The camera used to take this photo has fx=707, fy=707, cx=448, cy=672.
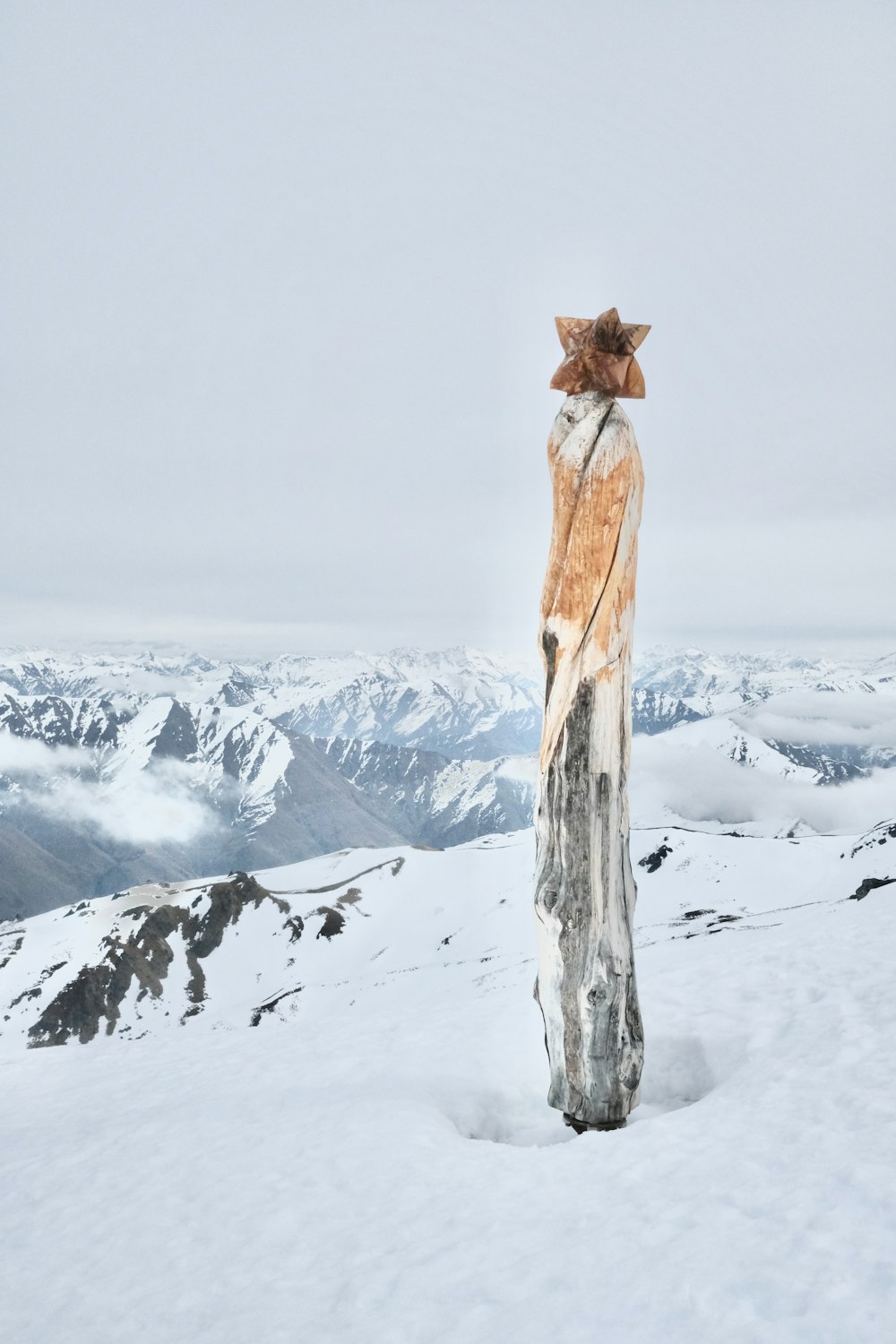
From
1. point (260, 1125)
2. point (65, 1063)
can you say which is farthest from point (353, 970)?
point (260, 1125)

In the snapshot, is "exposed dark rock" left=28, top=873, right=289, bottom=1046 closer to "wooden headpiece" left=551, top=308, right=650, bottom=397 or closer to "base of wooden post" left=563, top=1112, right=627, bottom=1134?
"base of wooden post" left=563, top=1112, right=627, bottom=1134

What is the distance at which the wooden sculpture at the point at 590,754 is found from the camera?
9266 millimetres

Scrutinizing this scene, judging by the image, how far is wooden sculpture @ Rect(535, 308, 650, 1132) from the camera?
927cm

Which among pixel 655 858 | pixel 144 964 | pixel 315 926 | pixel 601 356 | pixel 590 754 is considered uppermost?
pixel 601 356

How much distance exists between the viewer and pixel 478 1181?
24.1 feet

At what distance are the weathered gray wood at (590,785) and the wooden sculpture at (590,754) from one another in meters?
0.02

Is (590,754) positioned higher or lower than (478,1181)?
higher

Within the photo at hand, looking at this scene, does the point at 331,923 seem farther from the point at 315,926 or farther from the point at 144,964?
the point at 144,964

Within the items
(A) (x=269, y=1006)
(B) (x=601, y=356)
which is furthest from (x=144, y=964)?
(B) (x=601, y=356)

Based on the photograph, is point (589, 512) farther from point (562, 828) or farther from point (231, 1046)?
point (231, 1046)

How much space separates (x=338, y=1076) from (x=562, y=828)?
6.25m

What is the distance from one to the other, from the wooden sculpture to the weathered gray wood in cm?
2

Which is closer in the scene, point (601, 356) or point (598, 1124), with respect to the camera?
point (598, 1124)

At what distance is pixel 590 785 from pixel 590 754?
15.9 inches
